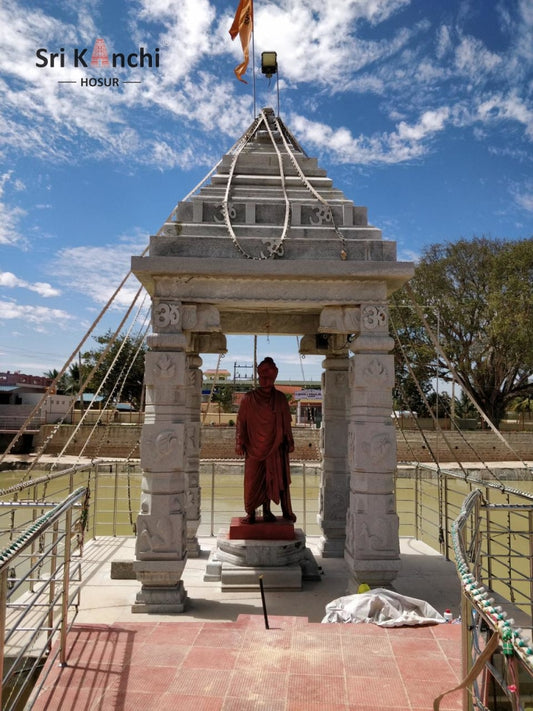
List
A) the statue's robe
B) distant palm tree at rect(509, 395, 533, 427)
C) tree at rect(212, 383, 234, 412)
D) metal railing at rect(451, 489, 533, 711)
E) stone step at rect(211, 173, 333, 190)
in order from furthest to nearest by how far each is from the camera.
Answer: tree at rect(212, 383, 234, 412) → distant palm tree at rect(509, 395, 533, 427) → the statue's robe → stone step at rect(211, 173, 333, 190) → metal railing at rect(451, 489, 533, 711)

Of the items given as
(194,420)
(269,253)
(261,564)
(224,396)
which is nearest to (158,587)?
(261,564)

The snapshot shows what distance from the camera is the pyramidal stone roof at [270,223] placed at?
5.27 m

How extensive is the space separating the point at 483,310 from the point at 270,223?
23.1 meters

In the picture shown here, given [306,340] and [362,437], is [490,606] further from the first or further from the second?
[306,340]

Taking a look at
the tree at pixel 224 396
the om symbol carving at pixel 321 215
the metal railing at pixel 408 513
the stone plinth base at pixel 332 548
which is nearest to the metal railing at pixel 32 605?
the metal railing at pixel 408 513

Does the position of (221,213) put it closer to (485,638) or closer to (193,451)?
(193,451)

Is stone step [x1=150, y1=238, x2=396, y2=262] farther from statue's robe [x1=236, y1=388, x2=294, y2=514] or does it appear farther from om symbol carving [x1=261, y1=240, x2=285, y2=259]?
statue's robe [x1=236, y1=388, x2=294, y2=514]

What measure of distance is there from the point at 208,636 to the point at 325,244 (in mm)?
3460

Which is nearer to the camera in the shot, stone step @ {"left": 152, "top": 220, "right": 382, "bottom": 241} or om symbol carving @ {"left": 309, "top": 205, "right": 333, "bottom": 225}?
stone step @ {"left": 152, "top": 220, "right": 382, "bottom": 241}

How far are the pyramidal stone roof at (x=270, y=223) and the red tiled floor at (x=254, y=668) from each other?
125 inches

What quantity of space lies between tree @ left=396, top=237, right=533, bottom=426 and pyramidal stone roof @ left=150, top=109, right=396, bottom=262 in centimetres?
1935

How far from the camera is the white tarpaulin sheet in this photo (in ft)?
13.8

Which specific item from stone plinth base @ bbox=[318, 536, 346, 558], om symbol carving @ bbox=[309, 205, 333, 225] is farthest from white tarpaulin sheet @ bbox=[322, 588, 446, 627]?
om symbol carving @ bbox=[309, 205, 333, 225]

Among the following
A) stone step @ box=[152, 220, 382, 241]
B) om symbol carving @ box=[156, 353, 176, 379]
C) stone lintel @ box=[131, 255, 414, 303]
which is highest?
stone step @ box=[152, 220, 382, 241]
